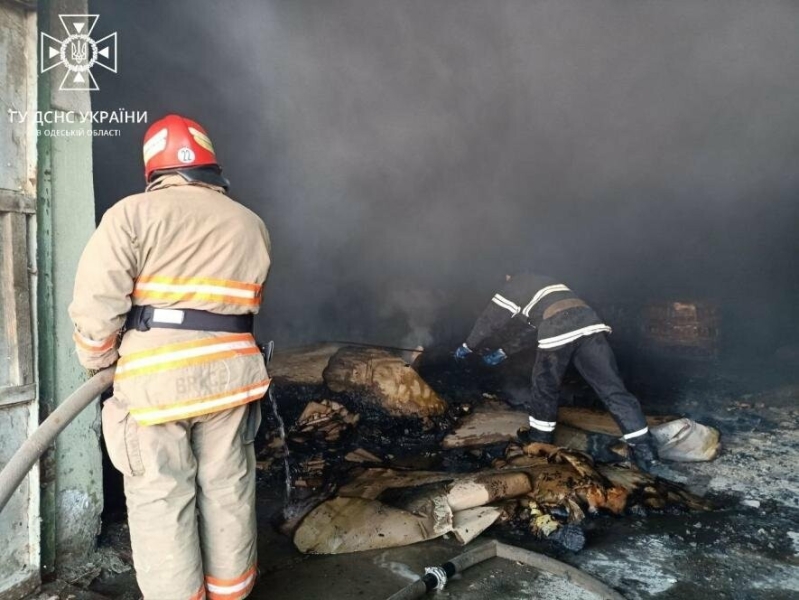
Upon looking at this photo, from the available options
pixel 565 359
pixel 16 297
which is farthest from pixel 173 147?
pixel 565 359

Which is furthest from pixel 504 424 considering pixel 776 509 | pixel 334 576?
pixel 334 576

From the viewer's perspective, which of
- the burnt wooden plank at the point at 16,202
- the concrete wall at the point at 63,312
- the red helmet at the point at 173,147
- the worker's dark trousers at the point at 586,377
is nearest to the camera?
the red helmet at the point at 173,147

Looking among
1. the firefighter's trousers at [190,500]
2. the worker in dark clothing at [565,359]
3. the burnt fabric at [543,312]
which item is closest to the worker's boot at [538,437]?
the worker in dark clothing at [565,359]

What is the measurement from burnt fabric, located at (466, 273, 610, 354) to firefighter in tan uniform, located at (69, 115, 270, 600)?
2.84 m

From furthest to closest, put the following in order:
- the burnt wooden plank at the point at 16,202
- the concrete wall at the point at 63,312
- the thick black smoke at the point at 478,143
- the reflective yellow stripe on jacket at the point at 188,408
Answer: the thick black smoke at the point at 478,143, the concrete wall at the point at 63,312, the burnt wooden plank at the point at 16,202, the reflective yellow stripe on jacket at the point at 188,408

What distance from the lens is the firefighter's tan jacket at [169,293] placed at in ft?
6.09

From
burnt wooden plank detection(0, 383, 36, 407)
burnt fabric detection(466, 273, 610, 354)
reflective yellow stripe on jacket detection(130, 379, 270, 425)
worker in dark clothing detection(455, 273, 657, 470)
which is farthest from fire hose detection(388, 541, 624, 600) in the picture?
burnt fabric detection(466, 273, 610, 354)

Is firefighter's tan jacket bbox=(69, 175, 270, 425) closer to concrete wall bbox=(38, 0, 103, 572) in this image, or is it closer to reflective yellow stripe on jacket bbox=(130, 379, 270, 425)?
reflective yellow stripe on jacket bbox=(130, 379, 270, 425)

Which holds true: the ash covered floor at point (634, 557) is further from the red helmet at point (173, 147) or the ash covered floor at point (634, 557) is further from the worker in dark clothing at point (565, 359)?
the red helmet at point (173, 147)

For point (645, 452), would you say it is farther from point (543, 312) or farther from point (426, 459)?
point (426, 459)

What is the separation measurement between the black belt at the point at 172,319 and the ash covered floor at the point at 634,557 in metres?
1.39

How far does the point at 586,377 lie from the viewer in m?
4.34

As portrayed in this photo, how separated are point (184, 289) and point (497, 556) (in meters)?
2.11

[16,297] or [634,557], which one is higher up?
[16,297]
